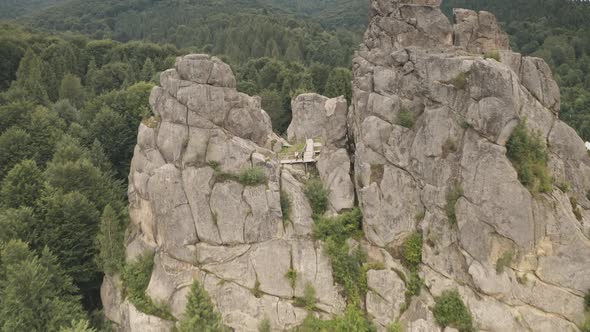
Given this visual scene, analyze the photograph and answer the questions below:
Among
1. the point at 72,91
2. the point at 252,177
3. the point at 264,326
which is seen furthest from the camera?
the point at 72,91

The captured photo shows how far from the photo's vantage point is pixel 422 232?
2727 cm

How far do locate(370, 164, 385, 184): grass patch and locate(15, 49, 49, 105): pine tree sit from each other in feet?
193

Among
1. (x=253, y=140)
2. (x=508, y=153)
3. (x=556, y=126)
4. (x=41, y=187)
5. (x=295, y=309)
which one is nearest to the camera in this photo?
(x=508, y=153)

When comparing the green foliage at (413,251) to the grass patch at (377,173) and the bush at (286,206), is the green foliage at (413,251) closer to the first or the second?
the grass patch at (377,173)

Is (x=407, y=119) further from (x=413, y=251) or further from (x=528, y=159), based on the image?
(x=413, y=251)

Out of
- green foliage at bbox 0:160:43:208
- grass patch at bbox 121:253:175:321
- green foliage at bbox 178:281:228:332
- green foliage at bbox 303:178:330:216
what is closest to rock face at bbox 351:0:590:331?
green foliage at bbox 303:178:330:216

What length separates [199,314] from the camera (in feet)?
81.1

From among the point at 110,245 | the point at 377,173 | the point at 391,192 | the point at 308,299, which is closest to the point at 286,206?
the point at 308,299

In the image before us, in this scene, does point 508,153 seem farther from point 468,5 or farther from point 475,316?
point 468,5

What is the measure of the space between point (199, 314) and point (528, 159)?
24426 mm

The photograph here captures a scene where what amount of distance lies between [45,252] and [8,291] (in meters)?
4.33

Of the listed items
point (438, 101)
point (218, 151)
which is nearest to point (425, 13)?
point (438, 101)

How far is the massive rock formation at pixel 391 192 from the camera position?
23922 mm

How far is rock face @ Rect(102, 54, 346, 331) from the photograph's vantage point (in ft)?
92.8
